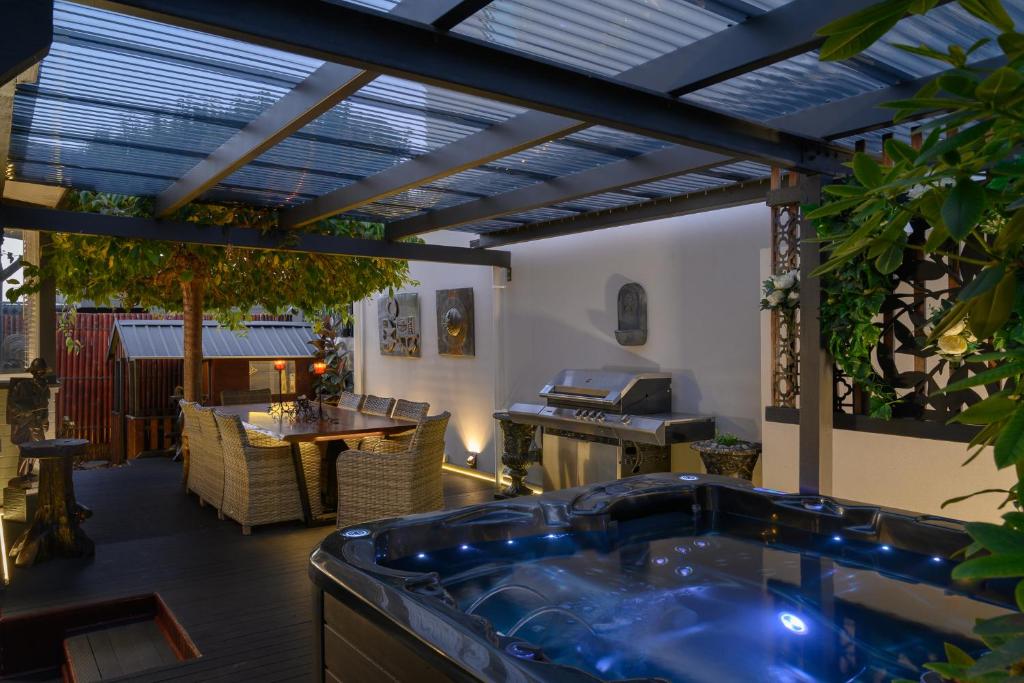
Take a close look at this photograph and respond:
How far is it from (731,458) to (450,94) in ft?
10.2

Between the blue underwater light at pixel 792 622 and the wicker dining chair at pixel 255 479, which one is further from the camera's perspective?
the wicker dining chair at pixel 255 479

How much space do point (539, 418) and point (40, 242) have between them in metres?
5.13

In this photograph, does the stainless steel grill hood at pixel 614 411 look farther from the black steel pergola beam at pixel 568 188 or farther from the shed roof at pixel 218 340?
the shed roof at pixel 218 340

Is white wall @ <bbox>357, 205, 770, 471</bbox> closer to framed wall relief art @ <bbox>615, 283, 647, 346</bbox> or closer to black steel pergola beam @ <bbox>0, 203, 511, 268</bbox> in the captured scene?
framed wall relief art @ <bbox>615, 283, 647, 346</bbox>

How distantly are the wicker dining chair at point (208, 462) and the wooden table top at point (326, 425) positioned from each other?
24 centimetres

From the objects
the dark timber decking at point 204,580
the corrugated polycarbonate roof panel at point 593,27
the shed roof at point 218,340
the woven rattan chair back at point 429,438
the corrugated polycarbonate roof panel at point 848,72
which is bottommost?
the dark timber decking at point 204,580

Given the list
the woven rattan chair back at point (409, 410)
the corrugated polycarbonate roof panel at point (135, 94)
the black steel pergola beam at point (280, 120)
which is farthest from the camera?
the woven rattan chair back at point (409, 410)

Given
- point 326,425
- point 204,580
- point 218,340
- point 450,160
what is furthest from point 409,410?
point 218,340

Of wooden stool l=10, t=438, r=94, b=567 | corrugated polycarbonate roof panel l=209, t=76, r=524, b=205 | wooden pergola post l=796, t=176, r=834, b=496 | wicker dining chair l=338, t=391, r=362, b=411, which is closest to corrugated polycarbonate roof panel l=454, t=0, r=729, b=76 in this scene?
corrugated polycarbonate roof panel l=209, t=76, r=524, b=205

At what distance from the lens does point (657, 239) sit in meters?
6.75

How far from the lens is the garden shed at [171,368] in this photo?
424 inches

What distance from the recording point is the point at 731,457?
5281 mm

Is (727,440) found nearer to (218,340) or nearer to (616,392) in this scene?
(616,392)

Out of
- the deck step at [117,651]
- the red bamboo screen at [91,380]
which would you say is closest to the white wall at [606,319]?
the deck step at [117,651]
